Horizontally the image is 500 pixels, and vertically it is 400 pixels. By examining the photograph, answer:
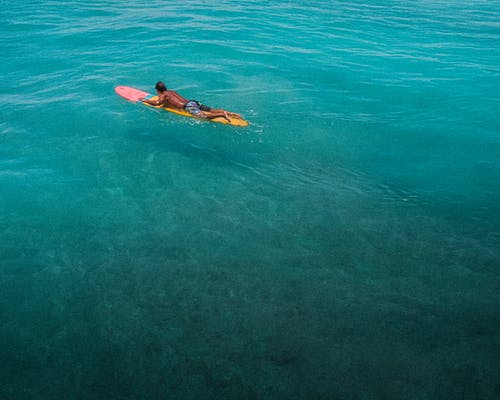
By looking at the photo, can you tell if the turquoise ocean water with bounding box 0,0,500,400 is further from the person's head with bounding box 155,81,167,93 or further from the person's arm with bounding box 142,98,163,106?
the person's head with bounding box 155,81,167,93

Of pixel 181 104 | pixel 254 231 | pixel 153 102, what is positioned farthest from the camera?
pixel 153 102

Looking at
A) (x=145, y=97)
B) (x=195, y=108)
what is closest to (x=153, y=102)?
(x=145, y=97)

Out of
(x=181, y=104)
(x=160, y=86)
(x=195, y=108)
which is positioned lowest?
(x=195, y=108)

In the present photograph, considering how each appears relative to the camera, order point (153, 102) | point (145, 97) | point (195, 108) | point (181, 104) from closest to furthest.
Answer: point (195, 108)
point (181, 104)
point (153, 102)
point (145, 97)

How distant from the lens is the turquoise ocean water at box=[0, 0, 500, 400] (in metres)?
6.70

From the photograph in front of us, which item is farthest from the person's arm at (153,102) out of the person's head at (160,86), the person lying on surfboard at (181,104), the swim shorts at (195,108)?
the swim shorts at (195,108)

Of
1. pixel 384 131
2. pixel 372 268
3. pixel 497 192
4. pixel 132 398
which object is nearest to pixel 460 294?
pixel 372 268

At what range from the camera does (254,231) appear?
9.73 metres

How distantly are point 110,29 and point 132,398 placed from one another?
2579 centimetres

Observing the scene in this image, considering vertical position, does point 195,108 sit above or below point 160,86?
below

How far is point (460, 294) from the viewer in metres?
7.90

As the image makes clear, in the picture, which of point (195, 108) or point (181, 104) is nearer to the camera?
point (195, 108)

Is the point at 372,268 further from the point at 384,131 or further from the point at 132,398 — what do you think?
the point at 384,131

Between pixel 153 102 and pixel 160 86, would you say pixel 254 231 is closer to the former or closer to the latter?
pixel 160 86
